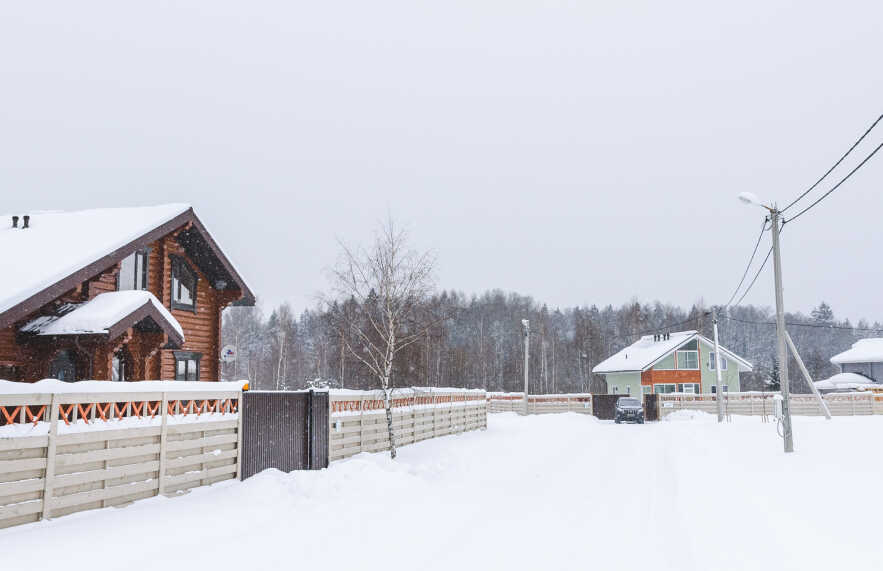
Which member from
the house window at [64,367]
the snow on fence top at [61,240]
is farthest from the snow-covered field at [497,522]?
the house window at [64,367]

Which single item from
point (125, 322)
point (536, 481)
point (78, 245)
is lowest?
point (536, 481)

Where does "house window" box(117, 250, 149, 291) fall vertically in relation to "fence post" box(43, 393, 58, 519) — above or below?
above

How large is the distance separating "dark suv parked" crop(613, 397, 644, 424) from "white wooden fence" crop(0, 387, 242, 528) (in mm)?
30791

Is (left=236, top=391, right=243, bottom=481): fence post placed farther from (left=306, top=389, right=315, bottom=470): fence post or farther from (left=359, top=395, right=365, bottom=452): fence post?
(left=359, top=395, right=365, bottom=452): fence post

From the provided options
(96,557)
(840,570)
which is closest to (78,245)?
(96,557)

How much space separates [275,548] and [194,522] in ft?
5.76

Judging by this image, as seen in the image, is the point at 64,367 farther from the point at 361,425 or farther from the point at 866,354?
the point at 866,354

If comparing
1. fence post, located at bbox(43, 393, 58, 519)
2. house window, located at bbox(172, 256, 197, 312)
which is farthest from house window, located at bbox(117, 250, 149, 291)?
fence post, located at bbox(43, 393, 58, 519)

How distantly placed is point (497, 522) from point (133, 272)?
43.6 ft

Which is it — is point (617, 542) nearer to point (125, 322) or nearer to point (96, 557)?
point (96, 557)

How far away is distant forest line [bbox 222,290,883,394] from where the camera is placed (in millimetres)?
63375

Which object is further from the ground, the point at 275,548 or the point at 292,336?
the point at 292,336

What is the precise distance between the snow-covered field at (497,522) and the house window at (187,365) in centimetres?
750

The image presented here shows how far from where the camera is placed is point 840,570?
6.98 m
